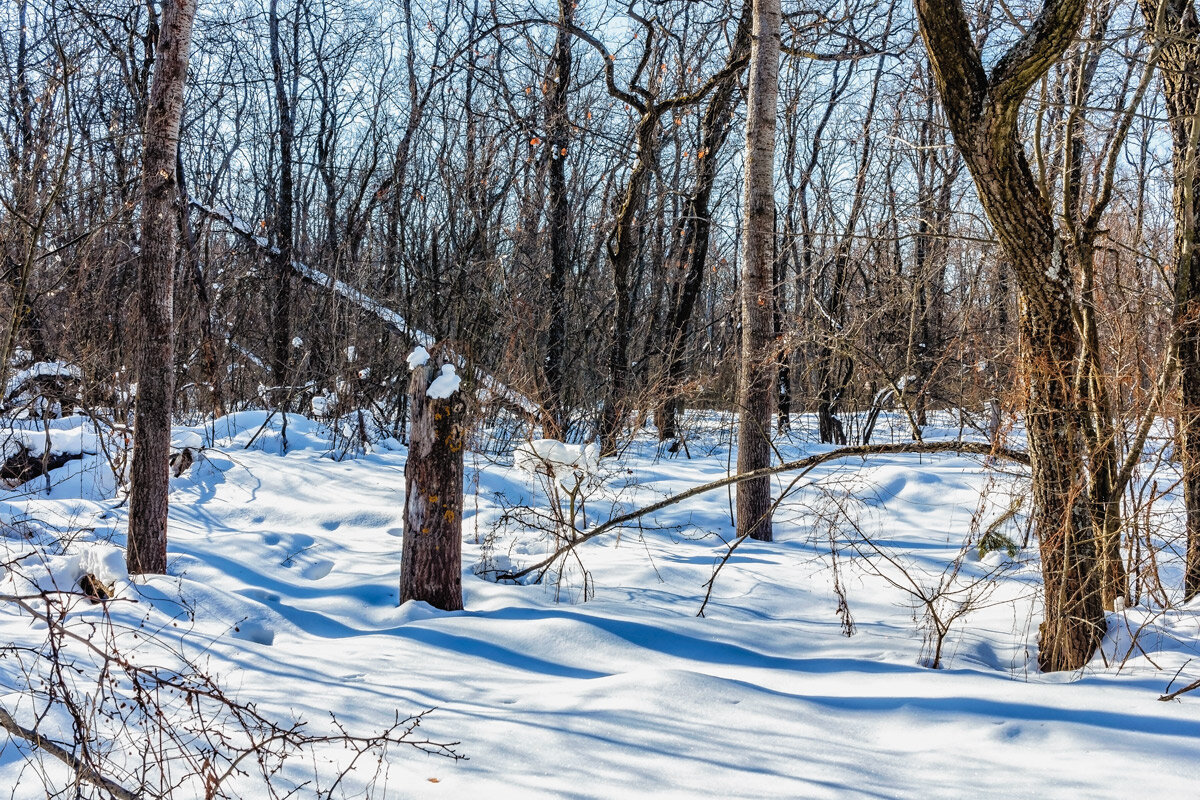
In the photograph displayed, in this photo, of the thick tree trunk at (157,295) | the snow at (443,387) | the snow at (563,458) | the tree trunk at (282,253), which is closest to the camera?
the snow at (443,387)

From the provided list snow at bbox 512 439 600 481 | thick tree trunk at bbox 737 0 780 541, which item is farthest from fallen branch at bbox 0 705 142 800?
thick tree trunk at bbox 737 0 780 541

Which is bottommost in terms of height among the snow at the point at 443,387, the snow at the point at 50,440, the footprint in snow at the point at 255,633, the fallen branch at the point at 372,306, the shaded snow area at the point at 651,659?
the footprint in snow at the point at 255,633

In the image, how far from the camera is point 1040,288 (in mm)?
3512

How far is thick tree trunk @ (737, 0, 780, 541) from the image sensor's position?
242 inches

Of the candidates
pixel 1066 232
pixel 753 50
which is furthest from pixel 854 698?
pixel 753 50

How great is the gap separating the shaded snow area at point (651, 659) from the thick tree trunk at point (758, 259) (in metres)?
0.72

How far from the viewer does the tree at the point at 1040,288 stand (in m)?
3.27

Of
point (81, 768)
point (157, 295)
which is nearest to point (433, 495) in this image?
point (157, 295)

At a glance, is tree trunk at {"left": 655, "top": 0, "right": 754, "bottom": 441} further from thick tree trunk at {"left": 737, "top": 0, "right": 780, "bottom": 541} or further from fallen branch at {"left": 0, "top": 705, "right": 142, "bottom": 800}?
fallen branch at {"left": 0, "top": 705, "right": 142, "bottom": 800}

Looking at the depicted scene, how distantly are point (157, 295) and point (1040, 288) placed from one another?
15.3ft

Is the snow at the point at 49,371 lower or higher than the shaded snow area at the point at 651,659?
higher

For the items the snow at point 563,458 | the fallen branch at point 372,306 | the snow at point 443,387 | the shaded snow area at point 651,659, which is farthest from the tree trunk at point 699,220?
the snow at point 443,387

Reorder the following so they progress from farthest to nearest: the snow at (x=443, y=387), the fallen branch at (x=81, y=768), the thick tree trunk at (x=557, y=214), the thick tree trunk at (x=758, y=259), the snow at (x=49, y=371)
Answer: the thick tree trunk at (x=557, y=214)
the snow at (x=49, y=371)
the thick tree trunk at (x=758, y=259)
the snow at (x=443, y=387)
the fallen branch at (x=81, y=768)

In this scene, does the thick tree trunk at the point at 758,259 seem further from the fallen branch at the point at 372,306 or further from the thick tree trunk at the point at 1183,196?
the fallen branch at the point at 372,306
